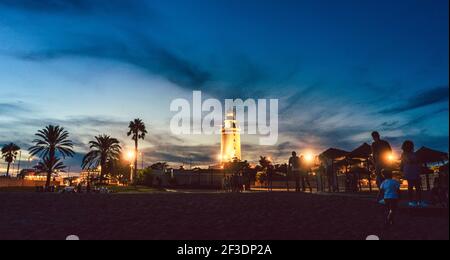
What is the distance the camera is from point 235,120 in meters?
116

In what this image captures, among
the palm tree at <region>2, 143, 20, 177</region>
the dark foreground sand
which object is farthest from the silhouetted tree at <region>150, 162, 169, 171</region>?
the dark foreground sand

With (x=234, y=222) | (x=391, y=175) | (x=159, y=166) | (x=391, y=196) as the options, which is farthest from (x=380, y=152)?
(x=159, y=166)

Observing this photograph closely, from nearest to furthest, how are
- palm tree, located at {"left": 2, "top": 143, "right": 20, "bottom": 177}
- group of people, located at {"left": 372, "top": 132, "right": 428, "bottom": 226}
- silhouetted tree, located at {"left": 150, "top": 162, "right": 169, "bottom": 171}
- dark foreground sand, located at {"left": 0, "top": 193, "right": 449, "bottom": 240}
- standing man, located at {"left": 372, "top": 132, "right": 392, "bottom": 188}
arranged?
dark foreground sand, located at {"left": 0, "top": 193, "right": 449, "bottom": 240} → group of people, located at {"left": 372, "top": 132, "right": 428, "bottom": 226} → standing man, located at {"left": 372, "top": 132, "right": 392, "bottom": 188} → palm tree, located at {"left": 2, "top": 143, "right": 20, "bottom": 177} → silhouetted tree, located at {"left": 150, "top": 162, "right": 169, "bottom": 171}

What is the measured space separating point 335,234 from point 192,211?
492 centimetres

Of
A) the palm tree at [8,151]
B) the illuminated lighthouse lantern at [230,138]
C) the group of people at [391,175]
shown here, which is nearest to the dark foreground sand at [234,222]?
the group of people at [391,175]

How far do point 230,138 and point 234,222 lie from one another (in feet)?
345

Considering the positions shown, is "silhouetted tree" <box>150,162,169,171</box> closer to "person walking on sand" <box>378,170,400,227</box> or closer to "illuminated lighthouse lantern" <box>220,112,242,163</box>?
"illuminated lighthouse lantern" <box>220,112,242,163</box>

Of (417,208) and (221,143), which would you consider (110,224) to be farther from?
(221,143)

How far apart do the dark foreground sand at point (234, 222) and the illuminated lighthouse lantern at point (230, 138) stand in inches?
3993

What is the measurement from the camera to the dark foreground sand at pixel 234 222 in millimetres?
6656

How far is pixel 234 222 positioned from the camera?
811 centimetres

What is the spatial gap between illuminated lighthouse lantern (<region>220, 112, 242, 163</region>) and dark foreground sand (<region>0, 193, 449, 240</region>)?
10141cm

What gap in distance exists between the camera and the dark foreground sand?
21.8 ft

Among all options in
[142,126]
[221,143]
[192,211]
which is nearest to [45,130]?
[142,126]
